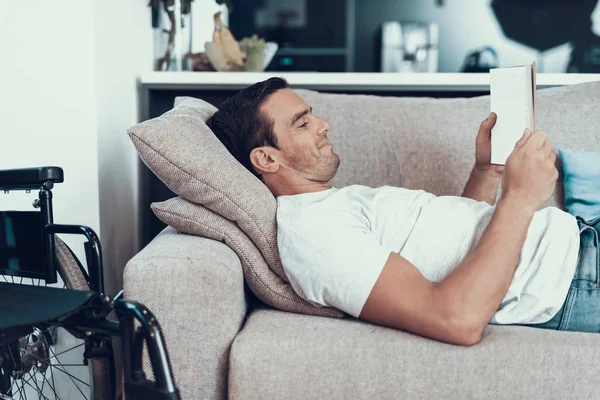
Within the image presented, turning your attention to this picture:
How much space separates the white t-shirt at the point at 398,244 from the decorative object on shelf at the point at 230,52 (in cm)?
100

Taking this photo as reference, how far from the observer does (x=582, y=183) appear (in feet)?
5.70

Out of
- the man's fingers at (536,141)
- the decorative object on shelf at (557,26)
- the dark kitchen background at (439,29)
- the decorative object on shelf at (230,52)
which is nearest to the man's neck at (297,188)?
the man's fingers at (536,141)

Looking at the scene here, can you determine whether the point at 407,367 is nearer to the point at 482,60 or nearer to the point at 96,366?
the point at 96,366

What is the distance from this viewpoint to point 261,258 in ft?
4.66

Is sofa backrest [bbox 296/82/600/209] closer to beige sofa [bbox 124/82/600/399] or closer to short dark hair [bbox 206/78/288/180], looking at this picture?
short dark hair [bbox 206/78/288/180]

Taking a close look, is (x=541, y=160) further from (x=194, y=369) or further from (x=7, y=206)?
(x=7, y=206)

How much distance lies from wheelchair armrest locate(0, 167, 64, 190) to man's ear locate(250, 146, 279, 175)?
446 mm

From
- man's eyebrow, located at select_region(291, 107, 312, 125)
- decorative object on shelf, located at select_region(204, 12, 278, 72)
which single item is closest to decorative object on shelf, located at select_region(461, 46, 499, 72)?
decorative object on shelf, located at select_region(204, 12, 278, 72)

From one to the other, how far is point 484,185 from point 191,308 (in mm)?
879

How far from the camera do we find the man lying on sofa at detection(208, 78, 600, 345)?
1.22 metres

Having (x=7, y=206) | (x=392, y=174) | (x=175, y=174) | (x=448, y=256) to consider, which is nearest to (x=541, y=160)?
(x=448, y=256)

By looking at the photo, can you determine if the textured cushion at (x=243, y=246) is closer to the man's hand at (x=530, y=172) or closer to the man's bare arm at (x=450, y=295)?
the man's bare arm at (x=450, y=295)

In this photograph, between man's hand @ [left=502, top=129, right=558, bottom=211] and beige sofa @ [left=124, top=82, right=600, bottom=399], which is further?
man's hand @ [left=502, top=129, right=558, bottom=211]

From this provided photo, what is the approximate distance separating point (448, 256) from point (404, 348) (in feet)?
0.84
